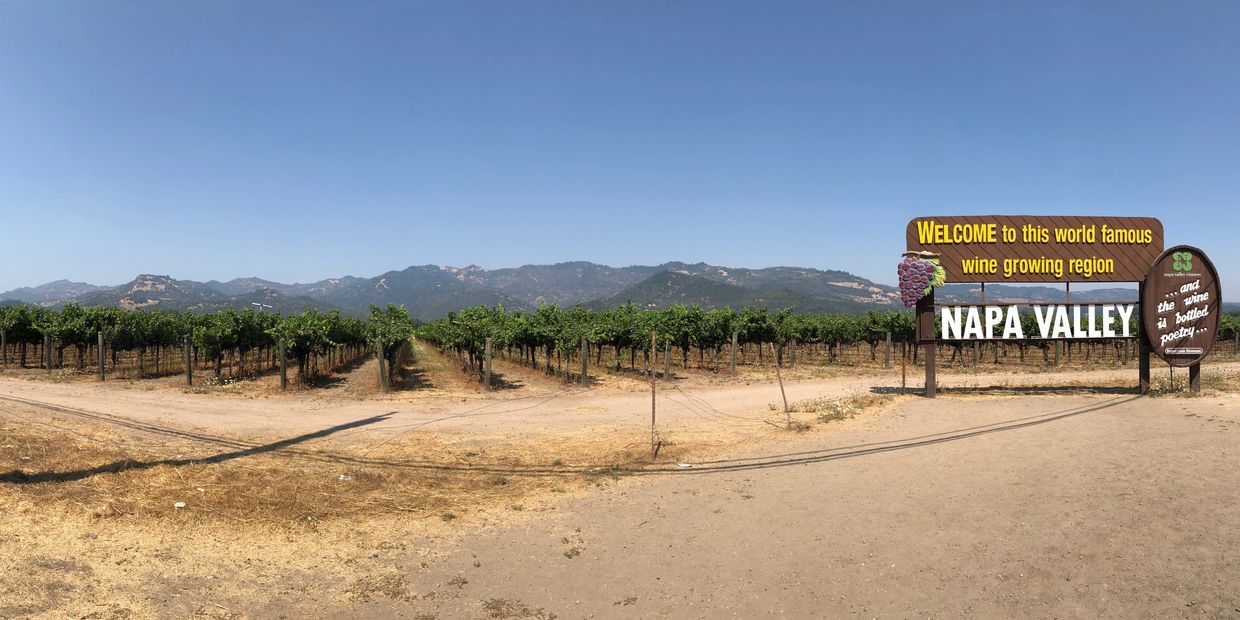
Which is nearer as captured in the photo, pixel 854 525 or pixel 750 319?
pixel 854 525

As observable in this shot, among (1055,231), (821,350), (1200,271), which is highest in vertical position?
(1055,231)

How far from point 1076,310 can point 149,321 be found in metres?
47.1

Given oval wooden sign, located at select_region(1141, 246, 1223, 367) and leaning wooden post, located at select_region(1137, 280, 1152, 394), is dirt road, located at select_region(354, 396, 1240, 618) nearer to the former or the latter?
leaning wooden post, located at select_region(1137, 280, 1152, 394)

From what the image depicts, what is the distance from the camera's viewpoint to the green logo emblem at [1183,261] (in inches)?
761

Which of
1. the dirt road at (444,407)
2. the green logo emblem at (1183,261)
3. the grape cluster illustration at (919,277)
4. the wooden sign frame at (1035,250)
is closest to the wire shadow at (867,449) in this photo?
the dirt road at (444,407)

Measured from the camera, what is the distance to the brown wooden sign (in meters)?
19.9

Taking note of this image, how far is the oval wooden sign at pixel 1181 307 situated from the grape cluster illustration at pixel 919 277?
21.6 ft

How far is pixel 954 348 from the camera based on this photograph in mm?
45781

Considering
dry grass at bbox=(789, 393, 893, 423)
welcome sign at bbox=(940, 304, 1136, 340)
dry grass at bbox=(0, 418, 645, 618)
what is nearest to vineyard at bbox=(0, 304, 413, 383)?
dry grass at bbox=(0, 418, 645, 618)

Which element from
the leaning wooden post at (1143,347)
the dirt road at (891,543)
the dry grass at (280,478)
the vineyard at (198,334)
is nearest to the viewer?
the dirt road at (891,543)

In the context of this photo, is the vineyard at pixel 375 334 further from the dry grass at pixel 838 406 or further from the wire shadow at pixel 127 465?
the wire shadow at pixel 127 465

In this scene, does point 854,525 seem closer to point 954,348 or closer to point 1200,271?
point 1200,271

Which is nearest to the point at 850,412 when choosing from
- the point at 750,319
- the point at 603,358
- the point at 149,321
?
the point at 750,319

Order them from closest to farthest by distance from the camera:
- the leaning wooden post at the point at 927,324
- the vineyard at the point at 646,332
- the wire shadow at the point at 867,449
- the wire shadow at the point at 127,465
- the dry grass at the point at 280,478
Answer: the dry grass at the point at 280,478
the wire shadow at the point at 127,465
the wire shadow at the point at 867,449
the leaning wooden post at the point at 927,324
the vineyard at the point at 646,332
